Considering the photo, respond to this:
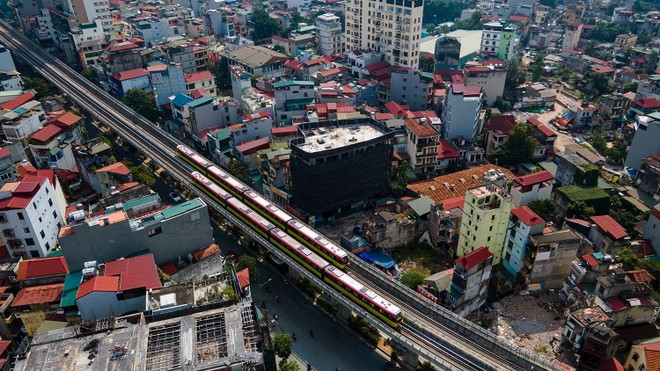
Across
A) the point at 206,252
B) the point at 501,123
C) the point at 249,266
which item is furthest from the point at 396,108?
the point at 206,252

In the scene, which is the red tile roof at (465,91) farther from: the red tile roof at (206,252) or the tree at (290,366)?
the tree at (290,366)

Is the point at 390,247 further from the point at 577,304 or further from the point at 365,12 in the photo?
the point at 365,12

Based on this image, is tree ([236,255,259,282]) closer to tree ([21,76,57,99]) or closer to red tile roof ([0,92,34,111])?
red tile roof ([0,92,34,111])

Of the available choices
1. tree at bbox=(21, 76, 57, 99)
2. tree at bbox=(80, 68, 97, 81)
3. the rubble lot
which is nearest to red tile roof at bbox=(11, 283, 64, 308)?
the rubble lot

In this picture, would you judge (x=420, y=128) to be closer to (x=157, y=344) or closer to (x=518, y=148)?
(x=518, y=148)

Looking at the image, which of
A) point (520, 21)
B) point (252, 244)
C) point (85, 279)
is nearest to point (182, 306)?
point (85, 279)

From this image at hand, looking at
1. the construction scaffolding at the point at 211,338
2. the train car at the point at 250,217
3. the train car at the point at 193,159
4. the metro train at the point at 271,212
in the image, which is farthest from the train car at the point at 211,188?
the construction scaffolding at the point at 211,338
